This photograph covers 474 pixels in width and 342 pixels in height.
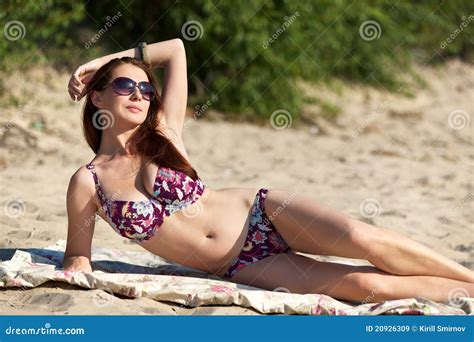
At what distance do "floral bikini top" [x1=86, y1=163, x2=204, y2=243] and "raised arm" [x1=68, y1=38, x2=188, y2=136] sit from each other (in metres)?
0.31

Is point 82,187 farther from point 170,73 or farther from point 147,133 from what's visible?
point 170,73

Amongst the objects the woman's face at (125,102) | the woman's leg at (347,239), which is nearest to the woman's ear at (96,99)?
the woman's face at (125,102)

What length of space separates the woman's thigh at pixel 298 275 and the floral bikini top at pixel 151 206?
43 centimetres

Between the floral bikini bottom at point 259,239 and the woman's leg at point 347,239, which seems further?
the floral bikini bottom at point 259,239

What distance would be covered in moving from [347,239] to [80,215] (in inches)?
44.3

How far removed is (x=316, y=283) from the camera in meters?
3.78

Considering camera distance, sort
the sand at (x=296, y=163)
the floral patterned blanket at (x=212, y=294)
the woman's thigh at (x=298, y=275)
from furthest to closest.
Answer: the sand at (x=296, y=163)
the woman's thigh at (x=298, y=275)
the floral patterned blanket at (x=212, y=294)

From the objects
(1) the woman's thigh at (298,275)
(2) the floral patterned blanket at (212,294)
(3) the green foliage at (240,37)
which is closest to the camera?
(2) the floral patterned blanket at (212,294)

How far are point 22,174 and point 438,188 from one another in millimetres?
3193

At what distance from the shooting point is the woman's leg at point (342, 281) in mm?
3705

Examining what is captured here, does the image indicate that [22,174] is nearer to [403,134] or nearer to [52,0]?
[52,0]

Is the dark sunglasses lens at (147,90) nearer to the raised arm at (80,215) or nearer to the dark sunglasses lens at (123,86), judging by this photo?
the dark sunglasses lens at (123,86)

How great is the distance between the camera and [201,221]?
12.2 ft

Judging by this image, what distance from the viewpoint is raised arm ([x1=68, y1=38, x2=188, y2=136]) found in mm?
3854
